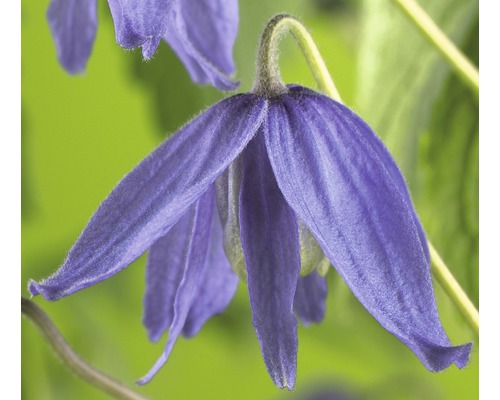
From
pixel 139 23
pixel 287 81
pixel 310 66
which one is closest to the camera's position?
pixel 139 23

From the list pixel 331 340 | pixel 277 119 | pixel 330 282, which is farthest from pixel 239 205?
pixel 331 340

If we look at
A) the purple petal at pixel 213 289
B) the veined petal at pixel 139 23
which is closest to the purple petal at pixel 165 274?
the purple petal at pixel 213 289

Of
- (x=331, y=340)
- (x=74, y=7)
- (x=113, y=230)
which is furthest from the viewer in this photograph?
(x=331, y=340)

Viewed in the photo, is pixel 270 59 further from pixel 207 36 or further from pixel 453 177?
pixel 453 177

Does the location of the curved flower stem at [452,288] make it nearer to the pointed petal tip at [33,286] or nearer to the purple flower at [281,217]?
the purple flower at [281,217]

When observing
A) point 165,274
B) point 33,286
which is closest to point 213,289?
point 165,274

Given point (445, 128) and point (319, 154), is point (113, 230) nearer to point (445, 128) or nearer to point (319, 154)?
point (319, 154)
